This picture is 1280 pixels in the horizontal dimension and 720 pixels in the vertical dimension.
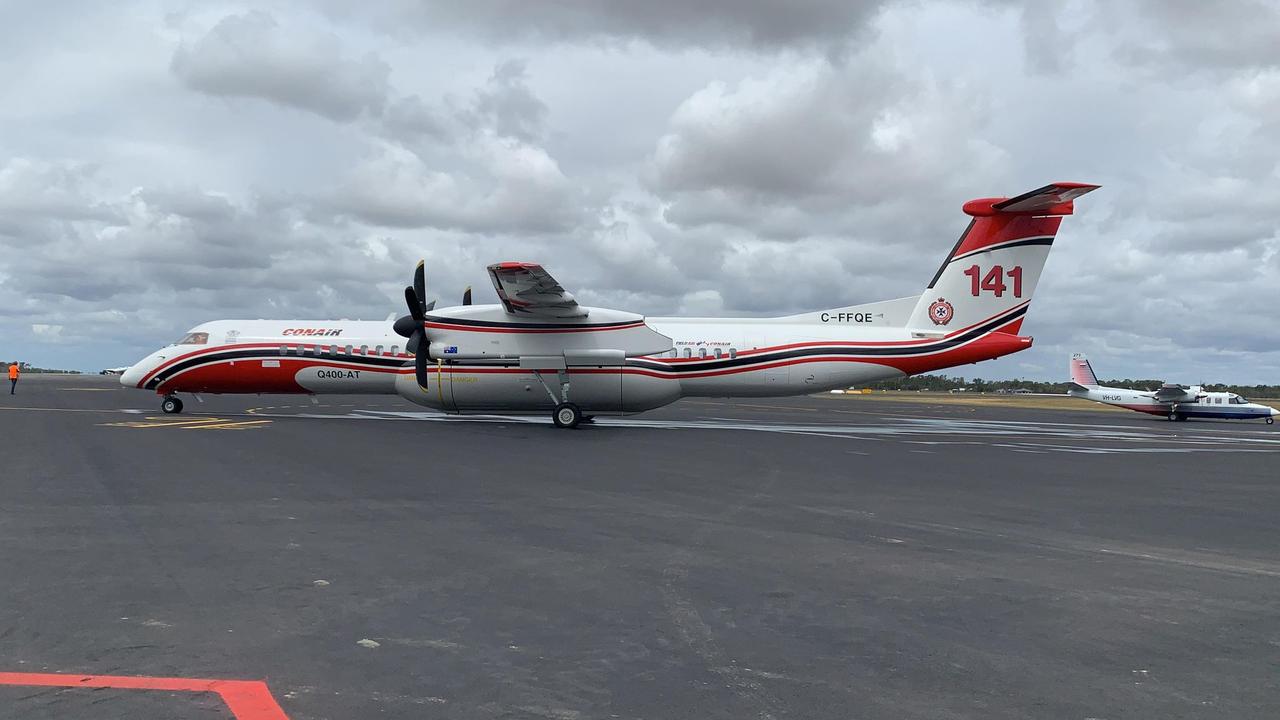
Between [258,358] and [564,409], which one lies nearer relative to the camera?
[564,409]

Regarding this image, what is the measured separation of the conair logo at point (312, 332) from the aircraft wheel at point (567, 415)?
8.58 meters

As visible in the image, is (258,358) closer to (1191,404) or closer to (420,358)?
(420,358)

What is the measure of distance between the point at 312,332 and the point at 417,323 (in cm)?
547

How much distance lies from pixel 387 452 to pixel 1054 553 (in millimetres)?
13178

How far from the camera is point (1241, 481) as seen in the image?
15219 mm

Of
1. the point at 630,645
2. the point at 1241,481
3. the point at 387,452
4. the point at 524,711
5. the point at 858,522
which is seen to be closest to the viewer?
the point at 524,711

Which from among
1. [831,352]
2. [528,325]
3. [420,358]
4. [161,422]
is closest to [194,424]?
[161,422]

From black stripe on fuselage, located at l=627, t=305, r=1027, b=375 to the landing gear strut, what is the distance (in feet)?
7.26

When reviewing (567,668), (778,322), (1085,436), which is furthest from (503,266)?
(1085,436)

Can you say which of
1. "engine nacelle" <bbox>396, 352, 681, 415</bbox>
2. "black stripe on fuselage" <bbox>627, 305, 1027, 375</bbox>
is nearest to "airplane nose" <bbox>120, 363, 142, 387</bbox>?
"engine nacelle" <bbox>396, 352, 681, 415</bbox>

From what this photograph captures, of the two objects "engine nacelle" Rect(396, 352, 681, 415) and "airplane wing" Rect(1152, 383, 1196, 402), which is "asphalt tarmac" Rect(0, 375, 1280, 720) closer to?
"engine nacelle" Rect(396, 352, 681, 415)

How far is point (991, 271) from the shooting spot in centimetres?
2633

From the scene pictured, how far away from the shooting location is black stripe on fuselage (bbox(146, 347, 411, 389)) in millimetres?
27328

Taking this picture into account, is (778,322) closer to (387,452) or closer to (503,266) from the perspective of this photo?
(503,266)
